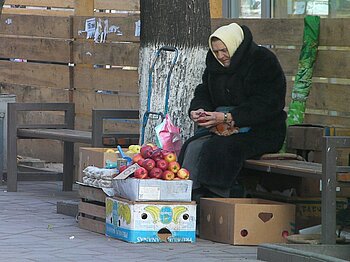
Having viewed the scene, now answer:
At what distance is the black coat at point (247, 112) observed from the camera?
833 cm

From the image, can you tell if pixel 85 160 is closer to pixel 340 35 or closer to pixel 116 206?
pixel 116 206

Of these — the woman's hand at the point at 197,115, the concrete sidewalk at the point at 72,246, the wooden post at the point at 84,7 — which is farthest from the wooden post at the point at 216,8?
the woman's hand at the point at 197,115

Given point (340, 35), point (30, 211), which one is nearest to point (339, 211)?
point (340, 35)

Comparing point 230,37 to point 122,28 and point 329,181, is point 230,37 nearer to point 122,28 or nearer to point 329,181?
point 329,181

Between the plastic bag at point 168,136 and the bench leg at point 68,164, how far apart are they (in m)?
2.68

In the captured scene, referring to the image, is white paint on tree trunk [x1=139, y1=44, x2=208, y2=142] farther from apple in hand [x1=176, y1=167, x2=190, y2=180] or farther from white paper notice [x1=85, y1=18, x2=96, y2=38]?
white paper notice [x1=85, y1=18, x2=96, y2=38]

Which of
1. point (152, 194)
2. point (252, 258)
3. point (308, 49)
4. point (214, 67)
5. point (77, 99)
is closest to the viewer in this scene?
point (252, 258)

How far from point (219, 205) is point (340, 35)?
6.18 ft

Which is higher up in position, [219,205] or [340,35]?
[340,35]

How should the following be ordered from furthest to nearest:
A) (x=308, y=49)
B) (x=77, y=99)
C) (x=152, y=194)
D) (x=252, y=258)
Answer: (x=77, y=99)
(x=308, y=49)
(x=152, y=194)
(x=252, y=258)

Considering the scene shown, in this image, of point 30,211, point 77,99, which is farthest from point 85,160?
point 77,99

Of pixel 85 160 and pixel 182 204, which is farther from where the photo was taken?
pixel 85 160

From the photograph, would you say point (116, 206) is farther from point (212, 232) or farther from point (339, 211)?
point (339, 211)

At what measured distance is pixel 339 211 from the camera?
306 inches
